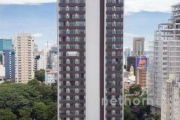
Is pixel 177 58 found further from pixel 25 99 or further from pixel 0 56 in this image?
pixel 0 56

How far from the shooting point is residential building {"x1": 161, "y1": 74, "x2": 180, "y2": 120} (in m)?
3.36

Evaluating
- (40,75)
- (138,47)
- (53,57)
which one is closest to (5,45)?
(40,75)

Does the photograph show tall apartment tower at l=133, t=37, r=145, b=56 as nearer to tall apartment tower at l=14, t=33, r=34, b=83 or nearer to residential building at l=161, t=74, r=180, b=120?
residential building at l=161, t=74, r=180, b=120

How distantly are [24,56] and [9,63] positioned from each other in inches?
16.7

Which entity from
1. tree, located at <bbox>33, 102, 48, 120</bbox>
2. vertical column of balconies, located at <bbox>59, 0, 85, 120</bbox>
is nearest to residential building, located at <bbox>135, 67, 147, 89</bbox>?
tree, located at <bbox>33, 102, 48, 120</bbox>

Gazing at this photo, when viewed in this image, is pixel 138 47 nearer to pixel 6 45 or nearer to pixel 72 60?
pixel 72 60

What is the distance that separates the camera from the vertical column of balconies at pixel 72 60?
3320 mm

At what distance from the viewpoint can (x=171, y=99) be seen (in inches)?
136

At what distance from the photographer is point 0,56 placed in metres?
6.92

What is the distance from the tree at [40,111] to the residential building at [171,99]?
1.91 m

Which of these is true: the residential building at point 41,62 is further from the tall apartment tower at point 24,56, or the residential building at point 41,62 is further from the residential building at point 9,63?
the residential building at point 9,63

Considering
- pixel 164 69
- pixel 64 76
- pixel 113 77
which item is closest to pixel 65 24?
pixel 64 76

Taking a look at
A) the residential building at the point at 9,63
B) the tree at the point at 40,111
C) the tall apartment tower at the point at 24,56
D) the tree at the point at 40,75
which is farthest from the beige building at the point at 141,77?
the residential building at the point at 9,63

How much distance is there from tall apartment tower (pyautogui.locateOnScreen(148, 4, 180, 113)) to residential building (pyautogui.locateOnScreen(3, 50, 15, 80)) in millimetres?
3373
